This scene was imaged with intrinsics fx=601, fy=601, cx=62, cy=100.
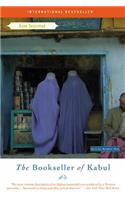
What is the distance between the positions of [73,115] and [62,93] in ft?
1.10

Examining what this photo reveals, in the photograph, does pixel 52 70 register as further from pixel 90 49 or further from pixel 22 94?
pixel 90 49

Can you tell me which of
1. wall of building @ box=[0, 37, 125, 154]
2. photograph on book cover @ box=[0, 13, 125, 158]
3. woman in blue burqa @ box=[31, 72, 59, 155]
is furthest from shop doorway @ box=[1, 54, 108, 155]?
woman in blue burqa @ box=[31, 72, 59, 155]

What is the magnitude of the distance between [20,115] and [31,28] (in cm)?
142

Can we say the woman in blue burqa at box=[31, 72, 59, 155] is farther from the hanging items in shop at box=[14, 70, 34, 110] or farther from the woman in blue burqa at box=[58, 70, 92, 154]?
the hanging items in shop at box=[14, 70, 34, 110]

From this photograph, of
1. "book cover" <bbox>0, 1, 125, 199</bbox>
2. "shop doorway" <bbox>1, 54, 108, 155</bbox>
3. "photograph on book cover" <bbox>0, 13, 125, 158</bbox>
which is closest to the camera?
"book cover" <bbox>0, 1, 125, 199</bbox>

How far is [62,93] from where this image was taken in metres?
8.16

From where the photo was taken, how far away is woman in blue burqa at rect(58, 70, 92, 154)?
320 inches

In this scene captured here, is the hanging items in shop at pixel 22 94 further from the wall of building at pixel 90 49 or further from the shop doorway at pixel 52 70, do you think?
the wall of building at pixel 90 49

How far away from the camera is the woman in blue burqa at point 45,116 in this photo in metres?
8.12

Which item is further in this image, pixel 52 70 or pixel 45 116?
pixel 52 70

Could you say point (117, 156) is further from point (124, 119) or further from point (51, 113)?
point (51, 113)

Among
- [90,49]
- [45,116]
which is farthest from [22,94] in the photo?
[90,49]

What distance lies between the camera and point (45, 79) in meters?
8.26

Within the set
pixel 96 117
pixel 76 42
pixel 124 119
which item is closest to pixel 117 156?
pixel 124 119
